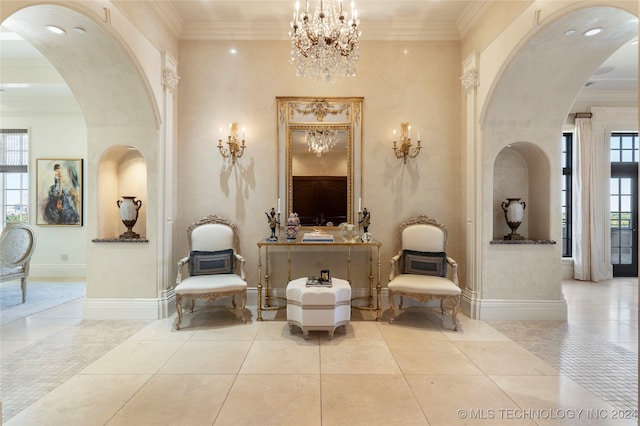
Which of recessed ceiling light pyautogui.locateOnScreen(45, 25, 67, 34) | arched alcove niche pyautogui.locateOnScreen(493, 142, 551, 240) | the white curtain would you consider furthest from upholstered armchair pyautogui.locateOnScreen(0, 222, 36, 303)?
the white curtain

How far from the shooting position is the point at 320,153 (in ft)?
15.6

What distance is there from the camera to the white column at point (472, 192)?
168 inches

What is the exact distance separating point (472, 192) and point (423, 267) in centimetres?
118

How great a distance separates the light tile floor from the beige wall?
1422mm

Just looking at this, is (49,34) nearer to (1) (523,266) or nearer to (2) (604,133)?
(1) (523,266)

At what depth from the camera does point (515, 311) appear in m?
4.18

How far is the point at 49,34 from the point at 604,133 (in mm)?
9227

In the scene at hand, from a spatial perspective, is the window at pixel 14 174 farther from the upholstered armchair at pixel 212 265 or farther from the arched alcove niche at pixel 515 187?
the arched alcove niche at pixel 515 187

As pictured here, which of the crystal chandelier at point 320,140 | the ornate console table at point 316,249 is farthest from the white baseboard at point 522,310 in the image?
the crystal chandelier at point 320,140

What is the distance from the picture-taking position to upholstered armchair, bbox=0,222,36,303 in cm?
500

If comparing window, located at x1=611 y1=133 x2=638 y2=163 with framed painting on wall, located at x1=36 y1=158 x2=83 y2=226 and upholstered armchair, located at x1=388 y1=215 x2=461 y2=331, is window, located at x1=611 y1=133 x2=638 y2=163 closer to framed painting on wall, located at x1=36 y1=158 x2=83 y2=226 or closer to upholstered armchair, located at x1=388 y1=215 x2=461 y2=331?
upholstered armchair, located at x1=388 y1=215 x2=461 y2=331

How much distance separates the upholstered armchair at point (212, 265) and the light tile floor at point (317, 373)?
1.35ft

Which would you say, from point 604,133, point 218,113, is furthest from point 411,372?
point 604,133

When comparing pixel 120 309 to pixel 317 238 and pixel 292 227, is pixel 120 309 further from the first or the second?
pixel 317 238
